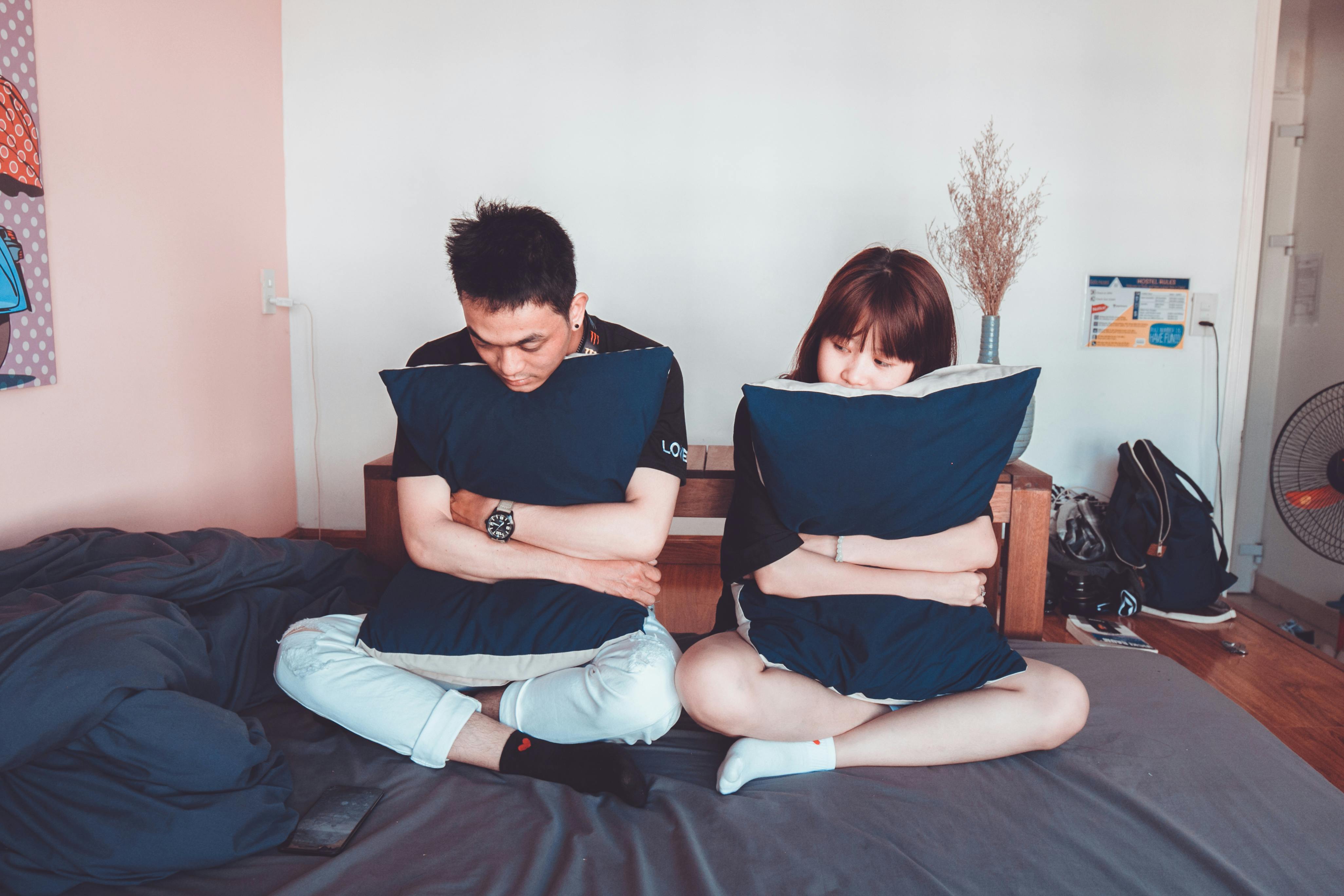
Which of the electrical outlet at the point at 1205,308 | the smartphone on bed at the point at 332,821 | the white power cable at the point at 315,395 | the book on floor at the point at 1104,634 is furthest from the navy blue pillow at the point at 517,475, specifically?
the electrical outlet at the point at 1205,308

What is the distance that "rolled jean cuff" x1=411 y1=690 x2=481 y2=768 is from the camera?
1365 mm

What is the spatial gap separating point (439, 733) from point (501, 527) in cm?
36

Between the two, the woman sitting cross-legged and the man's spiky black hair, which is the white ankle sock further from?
the man's spiky black hair

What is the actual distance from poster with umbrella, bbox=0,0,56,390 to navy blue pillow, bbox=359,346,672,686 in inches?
37.8

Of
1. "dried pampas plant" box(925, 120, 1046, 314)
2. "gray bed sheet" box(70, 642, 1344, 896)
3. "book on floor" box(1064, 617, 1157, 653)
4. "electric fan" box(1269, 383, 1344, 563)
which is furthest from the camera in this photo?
"dried pampas plant" box(925, 120, 1046, 314)

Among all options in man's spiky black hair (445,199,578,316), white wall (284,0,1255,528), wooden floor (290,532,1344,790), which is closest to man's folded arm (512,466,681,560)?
man's spiky black hair (445,199,578,316)

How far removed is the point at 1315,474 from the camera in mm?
2393

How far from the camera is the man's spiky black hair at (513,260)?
1.37 metres

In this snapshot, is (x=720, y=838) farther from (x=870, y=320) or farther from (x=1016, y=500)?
(x=1016, y=500)

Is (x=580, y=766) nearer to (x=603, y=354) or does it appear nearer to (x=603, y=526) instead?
(x=603, y=526)

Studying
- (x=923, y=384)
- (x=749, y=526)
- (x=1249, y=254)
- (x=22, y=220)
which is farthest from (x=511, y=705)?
(x=1249, y=254)

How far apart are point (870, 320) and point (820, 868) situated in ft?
2.78

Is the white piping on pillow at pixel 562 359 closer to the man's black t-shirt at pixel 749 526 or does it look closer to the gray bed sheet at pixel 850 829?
the man's black t-shirt at pixel 749 526

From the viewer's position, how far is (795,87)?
3004 mm
